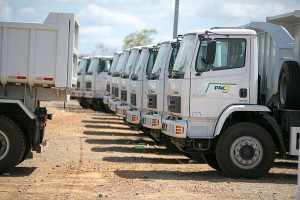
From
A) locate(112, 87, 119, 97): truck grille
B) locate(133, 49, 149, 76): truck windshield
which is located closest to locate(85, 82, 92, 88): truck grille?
locate(112, 87, 119, 97): truck grille

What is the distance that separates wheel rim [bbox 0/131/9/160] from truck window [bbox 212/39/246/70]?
4.12 metres

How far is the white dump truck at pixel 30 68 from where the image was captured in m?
10.2

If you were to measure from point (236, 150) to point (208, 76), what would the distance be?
152cm

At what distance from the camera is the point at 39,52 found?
33.9 feet

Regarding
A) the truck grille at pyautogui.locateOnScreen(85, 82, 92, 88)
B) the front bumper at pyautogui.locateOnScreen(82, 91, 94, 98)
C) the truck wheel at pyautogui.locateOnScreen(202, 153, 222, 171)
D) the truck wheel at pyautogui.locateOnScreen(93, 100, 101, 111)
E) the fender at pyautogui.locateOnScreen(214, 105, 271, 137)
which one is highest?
the truck grille at pyautogui.locateOnScreen(85, 82, 92, 88)

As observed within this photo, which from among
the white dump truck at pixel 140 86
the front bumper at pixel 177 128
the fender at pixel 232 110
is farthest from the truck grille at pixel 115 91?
the fender at pixel 232 110

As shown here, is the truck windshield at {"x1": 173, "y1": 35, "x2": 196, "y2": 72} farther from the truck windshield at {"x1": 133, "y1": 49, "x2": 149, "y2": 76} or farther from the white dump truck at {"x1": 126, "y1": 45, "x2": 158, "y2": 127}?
the truck windshield at {"x1": 133, "y1": 49, "x2": 149, "y2": 76}

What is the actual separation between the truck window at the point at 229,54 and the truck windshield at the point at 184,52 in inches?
20.6

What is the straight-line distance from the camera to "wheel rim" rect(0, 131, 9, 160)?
10062mm

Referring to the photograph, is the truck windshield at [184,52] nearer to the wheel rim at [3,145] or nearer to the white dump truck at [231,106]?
the white dump truck at [231,106]

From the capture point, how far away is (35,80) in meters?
10.3

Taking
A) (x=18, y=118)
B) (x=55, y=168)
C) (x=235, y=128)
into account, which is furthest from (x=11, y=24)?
(x=235, y=128)

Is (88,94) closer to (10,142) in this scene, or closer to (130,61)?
(130,61)

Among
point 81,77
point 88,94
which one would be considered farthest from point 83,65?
point 88,94
